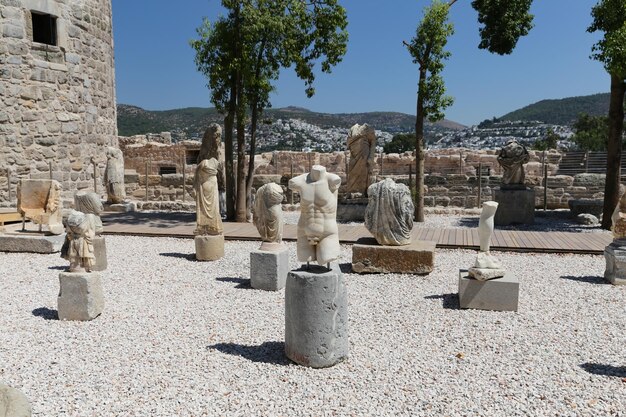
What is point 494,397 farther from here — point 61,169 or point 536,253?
point 61,169

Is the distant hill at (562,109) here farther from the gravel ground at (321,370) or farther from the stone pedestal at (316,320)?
the stone pedestal at (316,320)

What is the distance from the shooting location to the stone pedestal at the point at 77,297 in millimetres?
5652

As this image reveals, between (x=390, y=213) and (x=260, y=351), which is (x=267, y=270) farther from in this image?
(x=260, y=351)

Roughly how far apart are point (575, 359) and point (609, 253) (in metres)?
3.42

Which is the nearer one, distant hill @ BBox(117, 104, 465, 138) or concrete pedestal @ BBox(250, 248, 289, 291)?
concrete pedestal @ BBox(250, 248, 289, 291)

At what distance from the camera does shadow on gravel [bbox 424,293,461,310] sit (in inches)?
246

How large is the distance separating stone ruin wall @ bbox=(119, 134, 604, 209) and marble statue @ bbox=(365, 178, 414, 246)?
8.72 meters

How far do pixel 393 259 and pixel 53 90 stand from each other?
11322 mm

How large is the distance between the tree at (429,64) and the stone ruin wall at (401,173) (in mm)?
3368

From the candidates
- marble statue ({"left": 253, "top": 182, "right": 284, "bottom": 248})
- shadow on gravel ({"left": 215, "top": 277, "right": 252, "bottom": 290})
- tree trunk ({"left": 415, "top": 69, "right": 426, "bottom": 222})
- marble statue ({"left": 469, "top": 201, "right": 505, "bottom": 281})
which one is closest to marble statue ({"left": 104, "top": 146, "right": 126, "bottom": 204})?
tree trunk ({"left": 415, "top": 69, "right": 426, "bottom": 222})

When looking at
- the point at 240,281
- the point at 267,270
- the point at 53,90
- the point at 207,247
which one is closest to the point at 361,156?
the point at 207,247

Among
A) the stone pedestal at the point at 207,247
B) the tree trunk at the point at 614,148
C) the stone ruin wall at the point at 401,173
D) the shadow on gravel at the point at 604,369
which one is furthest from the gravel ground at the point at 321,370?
the stone ruin wall at the point at 401,173

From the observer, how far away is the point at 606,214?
12.0 metres

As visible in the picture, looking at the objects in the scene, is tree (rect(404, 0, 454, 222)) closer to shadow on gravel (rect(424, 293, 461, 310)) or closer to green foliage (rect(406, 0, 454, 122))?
green foliage (rect(406, 0, 454, 122))
